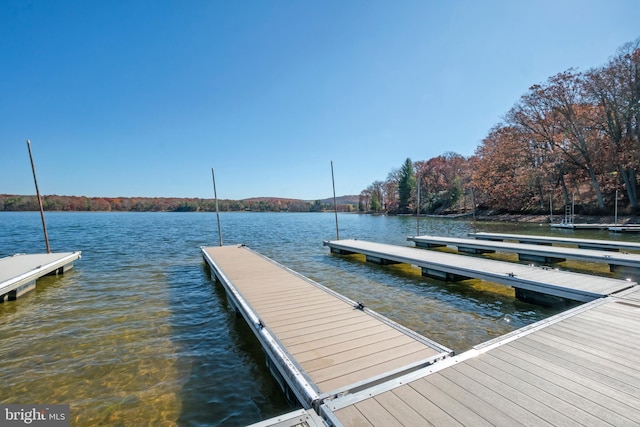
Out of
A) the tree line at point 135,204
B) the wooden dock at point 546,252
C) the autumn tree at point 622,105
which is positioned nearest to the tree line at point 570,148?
the autumn tree at point 622,105

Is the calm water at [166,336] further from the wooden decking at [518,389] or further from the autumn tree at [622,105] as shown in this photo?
the autumn tree at [622,105]

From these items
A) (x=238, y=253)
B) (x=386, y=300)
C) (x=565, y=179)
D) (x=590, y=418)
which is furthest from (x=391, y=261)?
(x=565, y=179)

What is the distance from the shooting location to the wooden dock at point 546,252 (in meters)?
9.19

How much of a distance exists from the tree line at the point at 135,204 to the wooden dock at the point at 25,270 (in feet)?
270

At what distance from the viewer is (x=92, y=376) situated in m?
4.24

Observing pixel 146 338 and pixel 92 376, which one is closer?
pixel 92 376

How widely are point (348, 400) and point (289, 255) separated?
40.1ft

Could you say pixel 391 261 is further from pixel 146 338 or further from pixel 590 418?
pixel 590 418

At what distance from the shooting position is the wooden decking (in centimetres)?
232

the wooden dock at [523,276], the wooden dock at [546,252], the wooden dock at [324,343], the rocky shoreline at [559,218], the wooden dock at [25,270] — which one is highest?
the wooden dock at [25,270]

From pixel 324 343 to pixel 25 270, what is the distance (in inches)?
388

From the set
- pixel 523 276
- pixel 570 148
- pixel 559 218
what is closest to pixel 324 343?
pixel 523 276

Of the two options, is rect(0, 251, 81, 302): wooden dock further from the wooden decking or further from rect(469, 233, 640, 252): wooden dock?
rect(469, 233, 640, 252): wooden dock

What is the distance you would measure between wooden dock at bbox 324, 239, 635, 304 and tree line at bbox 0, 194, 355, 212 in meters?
92.6
